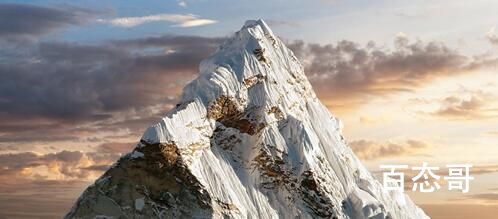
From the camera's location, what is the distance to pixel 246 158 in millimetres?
85000

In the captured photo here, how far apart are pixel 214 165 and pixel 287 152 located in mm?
8127

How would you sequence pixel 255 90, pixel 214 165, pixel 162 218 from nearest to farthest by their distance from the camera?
pixel 162 218
pixel 214 165
pixel 255 90

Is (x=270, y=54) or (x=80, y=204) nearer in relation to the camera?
Result: (x=80, y=204)

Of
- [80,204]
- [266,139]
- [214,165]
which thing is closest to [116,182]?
[80,204]

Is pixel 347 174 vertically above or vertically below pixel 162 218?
above

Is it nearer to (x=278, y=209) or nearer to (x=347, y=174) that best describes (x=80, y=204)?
(x=278, y=209)

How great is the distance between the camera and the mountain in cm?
7562

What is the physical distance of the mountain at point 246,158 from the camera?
75625 millimetres

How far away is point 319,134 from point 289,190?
995 cm

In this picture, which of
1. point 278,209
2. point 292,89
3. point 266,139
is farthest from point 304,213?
point 292,89

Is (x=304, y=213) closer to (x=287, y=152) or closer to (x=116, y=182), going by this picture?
(x=287, y=152)

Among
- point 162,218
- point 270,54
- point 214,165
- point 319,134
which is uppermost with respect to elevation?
point 270,54

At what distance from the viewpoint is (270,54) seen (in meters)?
92.5

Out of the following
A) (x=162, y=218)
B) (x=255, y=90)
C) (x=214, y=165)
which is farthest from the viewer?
(x=255, y=90)
